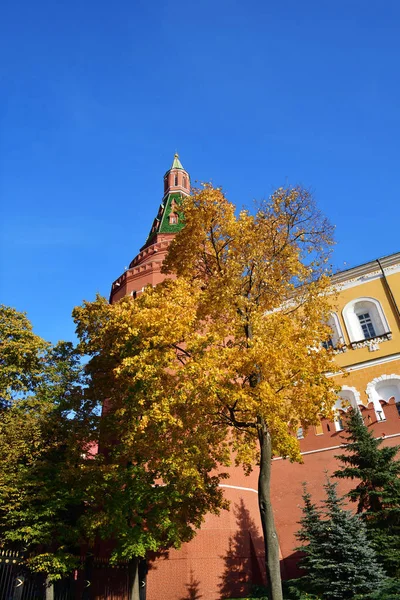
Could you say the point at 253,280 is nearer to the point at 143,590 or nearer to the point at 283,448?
the point at 283,448

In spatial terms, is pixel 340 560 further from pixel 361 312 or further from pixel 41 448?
pixel 361 312

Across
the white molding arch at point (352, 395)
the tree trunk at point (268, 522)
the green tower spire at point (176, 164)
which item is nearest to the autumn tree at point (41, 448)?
the tree trunk at point (268, 522)

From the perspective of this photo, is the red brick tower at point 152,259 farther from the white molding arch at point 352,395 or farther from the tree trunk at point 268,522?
the tree trunk at point 268,522

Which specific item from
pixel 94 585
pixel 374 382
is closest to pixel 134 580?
pixel 94 585

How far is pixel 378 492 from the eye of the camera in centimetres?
1434

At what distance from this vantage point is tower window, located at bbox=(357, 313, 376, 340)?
78.5 feet

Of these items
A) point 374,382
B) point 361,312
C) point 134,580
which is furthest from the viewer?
point 361,312

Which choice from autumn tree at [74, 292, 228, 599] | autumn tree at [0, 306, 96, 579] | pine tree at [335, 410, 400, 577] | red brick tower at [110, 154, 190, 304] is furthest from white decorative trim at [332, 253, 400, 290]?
autumn tree at [0, 306, 96, 579]

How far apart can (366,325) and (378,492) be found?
1161 centimetres

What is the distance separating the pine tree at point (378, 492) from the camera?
13.4 metres

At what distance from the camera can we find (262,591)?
15.5 m

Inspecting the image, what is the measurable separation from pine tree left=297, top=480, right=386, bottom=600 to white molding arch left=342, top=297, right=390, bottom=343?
11.1m

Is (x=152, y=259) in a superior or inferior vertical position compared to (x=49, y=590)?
superior

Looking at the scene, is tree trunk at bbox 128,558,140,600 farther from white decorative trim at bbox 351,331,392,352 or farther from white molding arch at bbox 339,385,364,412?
white decorative trim at bbox 351,331,392,352
